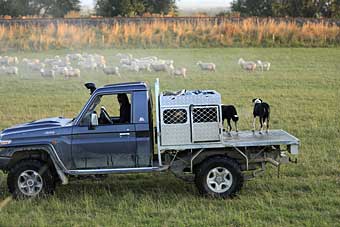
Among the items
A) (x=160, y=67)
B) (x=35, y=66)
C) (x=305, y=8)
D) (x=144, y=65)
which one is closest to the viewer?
(x=160, y=67)

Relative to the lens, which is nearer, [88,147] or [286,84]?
[88,147]

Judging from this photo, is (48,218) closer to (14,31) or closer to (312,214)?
(312,214)

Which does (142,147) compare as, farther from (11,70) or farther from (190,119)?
(11,70)

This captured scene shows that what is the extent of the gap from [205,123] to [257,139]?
34.2 inches

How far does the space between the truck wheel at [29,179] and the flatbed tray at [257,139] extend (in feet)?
8.15

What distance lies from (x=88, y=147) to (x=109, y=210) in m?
0.92

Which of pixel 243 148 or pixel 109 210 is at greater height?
pixel 243 148

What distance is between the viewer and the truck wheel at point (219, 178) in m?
7.81

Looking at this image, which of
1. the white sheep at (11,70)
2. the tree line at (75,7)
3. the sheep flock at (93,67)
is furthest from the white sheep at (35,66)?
the tree line at (75,7)

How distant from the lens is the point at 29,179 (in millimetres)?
8008

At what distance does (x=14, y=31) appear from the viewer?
34094mm

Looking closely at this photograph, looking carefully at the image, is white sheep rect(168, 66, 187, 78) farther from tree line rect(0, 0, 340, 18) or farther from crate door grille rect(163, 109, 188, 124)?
tree line rect(0, 0, 340, 18)

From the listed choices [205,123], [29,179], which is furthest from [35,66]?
[205,123]

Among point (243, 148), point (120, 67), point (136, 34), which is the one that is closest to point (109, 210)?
point (243, 148)
